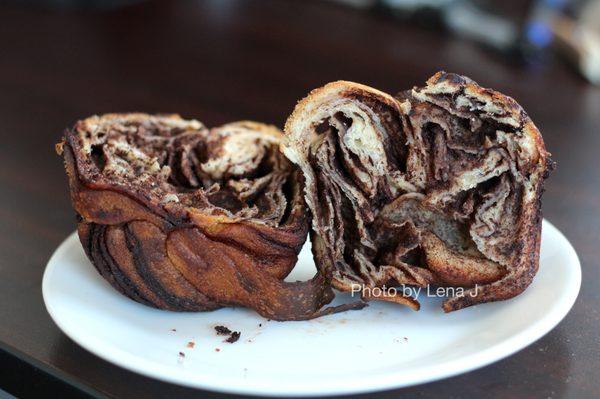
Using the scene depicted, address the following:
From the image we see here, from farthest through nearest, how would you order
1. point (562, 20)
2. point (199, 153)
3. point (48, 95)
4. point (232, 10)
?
point (232, 10) → point (562, 20) → point (48, 95) → point (199, 153)

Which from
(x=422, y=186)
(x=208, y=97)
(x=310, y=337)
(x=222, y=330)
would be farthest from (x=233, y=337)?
(x=208, y=97)

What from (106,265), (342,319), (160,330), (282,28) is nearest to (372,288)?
(342,319)

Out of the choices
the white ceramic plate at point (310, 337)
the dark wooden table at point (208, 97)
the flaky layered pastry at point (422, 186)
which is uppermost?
the flaky layered pastry at point (422, 186)

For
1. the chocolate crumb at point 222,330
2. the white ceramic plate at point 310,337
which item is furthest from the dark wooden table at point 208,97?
the chocolate crumb at point 222,330

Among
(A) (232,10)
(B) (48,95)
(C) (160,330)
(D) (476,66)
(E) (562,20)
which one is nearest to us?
(C) (160,330)

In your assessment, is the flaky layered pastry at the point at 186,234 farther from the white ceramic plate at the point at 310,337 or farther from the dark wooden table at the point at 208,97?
the dark wooden table at the point at 208,97

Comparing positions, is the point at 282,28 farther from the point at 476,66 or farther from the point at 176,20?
the point at 476,66
